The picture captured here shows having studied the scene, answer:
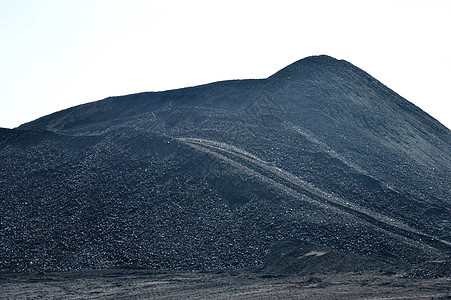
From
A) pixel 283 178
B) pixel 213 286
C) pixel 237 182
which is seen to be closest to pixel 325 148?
pixel 283 178

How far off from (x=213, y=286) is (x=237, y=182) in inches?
369

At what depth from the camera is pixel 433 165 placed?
119ft

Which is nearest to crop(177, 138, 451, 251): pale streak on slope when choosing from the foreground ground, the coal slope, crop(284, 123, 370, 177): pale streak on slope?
the coal slope

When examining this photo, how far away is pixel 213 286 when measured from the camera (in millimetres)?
21672

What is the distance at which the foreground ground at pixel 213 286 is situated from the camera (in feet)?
65.8

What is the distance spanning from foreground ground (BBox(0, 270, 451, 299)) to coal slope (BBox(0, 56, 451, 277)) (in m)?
0.99

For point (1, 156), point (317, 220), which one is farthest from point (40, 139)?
point (317, 220)

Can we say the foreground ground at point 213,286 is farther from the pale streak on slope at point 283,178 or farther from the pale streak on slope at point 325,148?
the pale streak on slope at point 325,148

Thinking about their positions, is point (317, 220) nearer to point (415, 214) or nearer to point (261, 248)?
point (261, 248)

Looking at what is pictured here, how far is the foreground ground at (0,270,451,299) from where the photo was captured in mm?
20047

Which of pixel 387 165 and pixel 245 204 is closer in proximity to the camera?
pixel 245 204

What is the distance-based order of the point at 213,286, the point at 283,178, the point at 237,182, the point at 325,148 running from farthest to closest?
1. the point at 325,148
2. the point at 283,178
3. the point at 237,182
4. the point at 213,286

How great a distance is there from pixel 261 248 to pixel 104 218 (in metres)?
8.66

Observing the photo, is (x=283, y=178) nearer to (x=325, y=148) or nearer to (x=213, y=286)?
(x=325, y=148)
